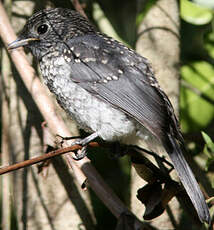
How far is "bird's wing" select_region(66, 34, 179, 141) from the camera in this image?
296 centimetres

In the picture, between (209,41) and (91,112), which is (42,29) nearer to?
(91,112)

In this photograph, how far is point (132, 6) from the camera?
4.94 metres

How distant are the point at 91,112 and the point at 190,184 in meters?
0.76

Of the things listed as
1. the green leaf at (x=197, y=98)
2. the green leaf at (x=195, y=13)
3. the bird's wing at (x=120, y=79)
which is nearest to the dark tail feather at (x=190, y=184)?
the bird's wing at (x=120, y=79)

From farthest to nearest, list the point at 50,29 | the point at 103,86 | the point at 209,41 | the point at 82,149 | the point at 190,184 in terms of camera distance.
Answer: the point at 50,29, the point at 209,41, the point at 103,86, the point at 82,149, the point at 190,184

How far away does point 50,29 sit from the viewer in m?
3.52

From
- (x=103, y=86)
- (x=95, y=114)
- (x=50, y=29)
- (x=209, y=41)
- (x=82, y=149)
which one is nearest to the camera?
(x=82, y=149)

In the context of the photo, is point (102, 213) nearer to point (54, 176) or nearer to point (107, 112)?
point (54, 176)

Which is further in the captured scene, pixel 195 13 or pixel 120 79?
pixel 195 13

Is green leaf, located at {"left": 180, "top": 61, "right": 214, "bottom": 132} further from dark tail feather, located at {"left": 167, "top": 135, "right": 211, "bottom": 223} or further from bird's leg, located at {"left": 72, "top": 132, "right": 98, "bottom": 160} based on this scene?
bird's leg, located at {"left": 72, "top": 132, "right": 98, "bottom": 160}

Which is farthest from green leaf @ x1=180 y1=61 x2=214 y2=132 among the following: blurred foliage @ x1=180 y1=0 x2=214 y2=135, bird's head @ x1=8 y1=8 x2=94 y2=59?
bird's head @ x1=8 y1=8 x2=94 y2=59

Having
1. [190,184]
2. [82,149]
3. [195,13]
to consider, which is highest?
[195,13]

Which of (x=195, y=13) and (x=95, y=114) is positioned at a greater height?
(x=195, y=13)

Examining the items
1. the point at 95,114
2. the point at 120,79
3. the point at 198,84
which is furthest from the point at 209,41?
the point at 95,114
